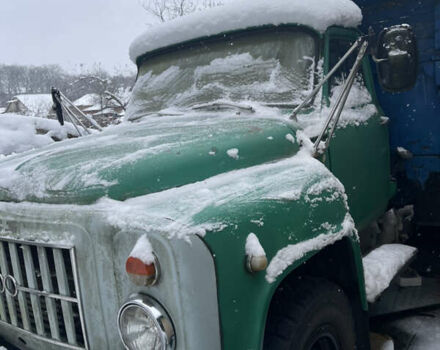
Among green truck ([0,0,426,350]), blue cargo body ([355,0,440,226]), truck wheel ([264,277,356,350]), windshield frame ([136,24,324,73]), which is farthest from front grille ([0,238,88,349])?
blue cargo body ([355,0,440,226])

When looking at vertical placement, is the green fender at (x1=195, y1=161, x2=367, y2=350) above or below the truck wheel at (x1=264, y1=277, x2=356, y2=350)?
above

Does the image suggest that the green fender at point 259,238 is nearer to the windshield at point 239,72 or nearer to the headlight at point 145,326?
the headlight at point 145,326

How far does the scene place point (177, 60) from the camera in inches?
131

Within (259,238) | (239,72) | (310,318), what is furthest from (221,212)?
(239,72)

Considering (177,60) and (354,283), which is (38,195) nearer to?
(354,283)

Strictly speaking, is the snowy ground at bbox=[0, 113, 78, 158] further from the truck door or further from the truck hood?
the truck door

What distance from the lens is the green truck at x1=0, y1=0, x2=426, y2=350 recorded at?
154 cm

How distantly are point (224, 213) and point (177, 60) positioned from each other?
6.49 ft

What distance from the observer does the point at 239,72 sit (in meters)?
2.91

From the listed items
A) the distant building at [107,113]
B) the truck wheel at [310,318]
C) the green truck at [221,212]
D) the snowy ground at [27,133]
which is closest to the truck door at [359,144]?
the green truck at [221,212]

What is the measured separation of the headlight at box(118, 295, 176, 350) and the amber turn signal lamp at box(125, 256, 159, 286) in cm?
7

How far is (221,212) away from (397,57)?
163 centimetres

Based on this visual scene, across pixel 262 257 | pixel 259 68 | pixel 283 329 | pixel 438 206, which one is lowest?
pixel 438 206

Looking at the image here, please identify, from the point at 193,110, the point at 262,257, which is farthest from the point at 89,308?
the point at 193,110
